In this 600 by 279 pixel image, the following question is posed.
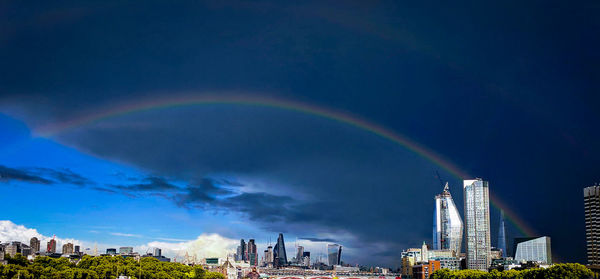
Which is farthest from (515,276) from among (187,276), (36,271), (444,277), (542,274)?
(36,271)

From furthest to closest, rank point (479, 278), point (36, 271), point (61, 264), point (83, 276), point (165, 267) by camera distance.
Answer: point (165, 267) < point (479, 278) < point (61, 264) < point (83, 276) < point (36, 271)

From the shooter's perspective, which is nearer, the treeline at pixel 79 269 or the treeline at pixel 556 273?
the treeline at pixel 79 269

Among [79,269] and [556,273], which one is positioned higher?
[556,273]

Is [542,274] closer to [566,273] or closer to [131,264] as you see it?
[566,273]

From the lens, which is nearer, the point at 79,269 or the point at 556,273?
the point at 556,273

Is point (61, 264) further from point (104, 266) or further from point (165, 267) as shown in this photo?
point (165, 267)

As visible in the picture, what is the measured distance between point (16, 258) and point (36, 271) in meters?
20.1

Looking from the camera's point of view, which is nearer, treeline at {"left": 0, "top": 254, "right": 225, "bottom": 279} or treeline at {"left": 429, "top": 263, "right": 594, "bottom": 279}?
treeline at {"left": 0, "top": 254, "right": 225, "bottom": 279}

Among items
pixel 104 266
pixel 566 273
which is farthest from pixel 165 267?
pixel 566 273

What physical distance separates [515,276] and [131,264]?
4206 inches

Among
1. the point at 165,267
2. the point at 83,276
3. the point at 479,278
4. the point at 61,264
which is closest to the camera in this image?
the point at 83,276

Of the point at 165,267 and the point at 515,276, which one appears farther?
the point at 165,267

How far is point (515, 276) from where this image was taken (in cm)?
15912

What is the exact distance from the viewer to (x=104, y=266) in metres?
160
